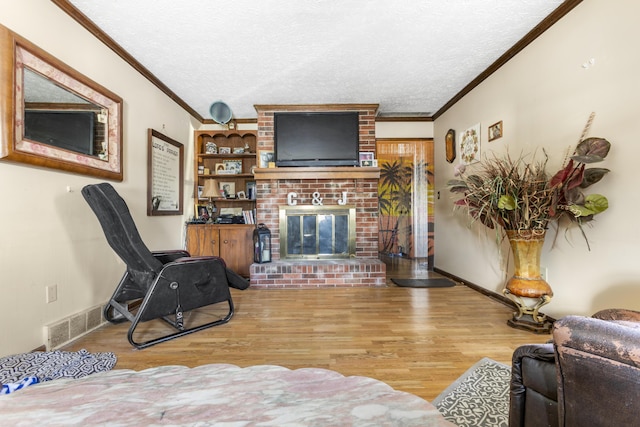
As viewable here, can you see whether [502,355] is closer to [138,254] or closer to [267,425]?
[267,425]

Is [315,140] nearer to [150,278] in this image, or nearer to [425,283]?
[425,283]

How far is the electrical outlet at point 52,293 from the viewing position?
1851mm

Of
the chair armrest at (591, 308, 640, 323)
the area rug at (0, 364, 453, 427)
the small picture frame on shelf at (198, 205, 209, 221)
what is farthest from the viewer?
the small picture frame on shelf at (198, 205, 209, 221)

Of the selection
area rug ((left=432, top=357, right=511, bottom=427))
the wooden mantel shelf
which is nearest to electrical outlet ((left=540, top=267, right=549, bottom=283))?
area rug ((left=432, top=357, right=511, bottom=427))

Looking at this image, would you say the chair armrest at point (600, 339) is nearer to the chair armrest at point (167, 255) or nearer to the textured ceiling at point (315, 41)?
the textured ceiling at point (315, 41)

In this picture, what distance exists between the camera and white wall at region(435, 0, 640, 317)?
1.69m

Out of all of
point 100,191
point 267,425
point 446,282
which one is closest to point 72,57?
point 100,191

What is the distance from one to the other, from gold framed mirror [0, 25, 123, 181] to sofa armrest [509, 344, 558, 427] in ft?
8.63

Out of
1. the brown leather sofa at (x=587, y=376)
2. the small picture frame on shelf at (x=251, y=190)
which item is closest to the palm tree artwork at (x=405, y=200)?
the small picture frame on shelf at (x=251, y=190)

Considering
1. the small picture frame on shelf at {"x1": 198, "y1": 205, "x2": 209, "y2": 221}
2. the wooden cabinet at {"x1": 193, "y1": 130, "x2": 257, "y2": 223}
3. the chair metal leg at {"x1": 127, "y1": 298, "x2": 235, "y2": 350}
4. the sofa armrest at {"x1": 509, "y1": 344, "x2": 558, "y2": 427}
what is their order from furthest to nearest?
the wooden cabinet at {"x1": 193, "y1": 130, "x2": 257, "y2": 223}, the small picture frame on shelf at {"x1": 198, "y1": 205, "x2": 209, "y2": 221}, the chair metal leg at {"x1": 127, "y1": 298, "x2": 235, "y2": 350}, the sofa armrest at {"x1": 509, "y1": 344, "x2": 558, "y2": 427}

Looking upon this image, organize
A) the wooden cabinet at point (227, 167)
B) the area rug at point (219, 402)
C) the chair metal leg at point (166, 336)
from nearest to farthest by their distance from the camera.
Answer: the area rug at point (219, 402), the chair metal leg at point (166, 336), the wooden cabinet at point (227, 167)

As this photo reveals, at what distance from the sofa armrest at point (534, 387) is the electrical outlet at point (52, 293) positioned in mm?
2595

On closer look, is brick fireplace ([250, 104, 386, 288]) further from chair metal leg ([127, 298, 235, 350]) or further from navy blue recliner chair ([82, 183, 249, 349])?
navy blue recliner chair ([82, 183, 249, 349])

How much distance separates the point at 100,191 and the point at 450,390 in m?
2.35
